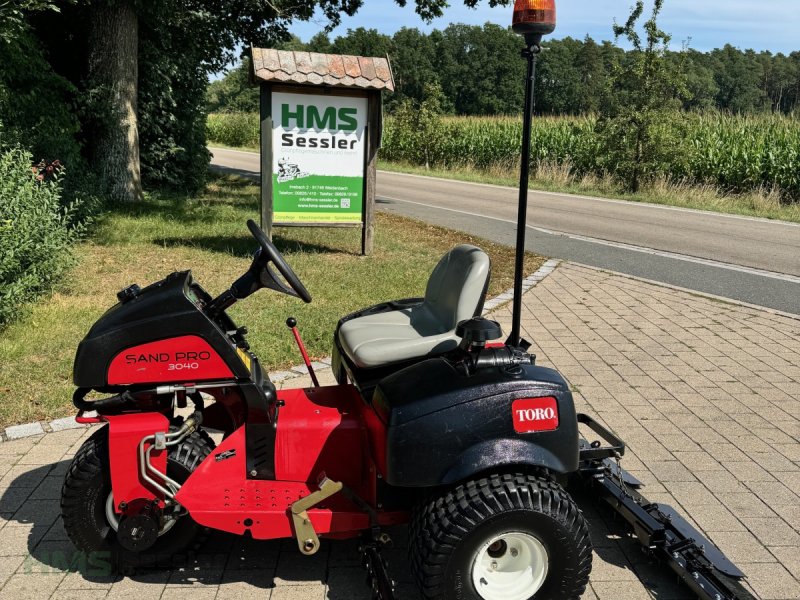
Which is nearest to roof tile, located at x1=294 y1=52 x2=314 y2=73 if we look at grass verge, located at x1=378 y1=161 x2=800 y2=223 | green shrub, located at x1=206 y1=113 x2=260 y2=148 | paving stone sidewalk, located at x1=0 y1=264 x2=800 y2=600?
paving stone sidewalk, located at x1=0 y1=264 x2=800 y2=600

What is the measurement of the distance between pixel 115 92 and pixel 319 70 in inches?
228

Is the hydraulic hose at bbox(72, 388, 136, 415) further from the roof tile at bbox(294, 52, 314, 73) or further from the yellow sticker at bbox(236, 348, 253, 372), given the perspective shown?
the roof tile at bbox(294, 52, 314, 73)

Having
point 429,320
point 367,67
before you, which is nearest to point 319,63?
point 367,67

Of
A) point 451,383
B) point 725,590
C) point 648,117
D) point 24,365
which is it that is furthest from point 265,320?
point 648,117

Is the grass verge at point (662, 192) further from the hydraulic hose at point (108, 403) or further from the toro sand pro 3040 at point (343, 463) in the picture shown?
the hydraulic hose at point (108, 403)

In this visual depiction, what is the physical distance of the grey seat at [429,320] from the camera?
3.18 m

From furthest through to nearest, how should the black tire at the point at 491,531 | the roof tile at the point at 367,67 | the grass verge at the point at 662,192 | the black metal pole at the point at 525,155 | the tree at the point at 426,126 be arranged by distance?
the tree at the point at 426,126 → the grass verge at the point at 662,192 → the roof tile at the point at 367,67 → the black metal pole at the point at 525,155 → the black tire at the point at 491,531

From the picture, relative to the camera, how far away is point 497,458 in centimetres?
259

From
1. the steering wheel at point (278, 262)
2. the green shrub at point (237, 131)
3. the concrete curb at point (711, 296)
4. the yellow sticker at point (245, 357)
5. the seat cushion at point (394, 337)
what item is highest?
the green shrub at point (237, 131)

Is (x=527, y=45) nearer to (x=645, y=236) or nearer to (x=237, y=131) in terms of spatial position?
(x=645, y=236)

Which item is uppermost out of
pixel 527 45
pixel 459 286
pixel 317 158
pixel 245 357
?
pixel 527 45

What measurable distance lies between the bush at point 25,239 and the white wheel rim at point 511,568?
444 cm

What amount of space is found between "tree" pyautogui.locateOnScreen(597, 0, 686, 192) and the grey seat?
14350 mm

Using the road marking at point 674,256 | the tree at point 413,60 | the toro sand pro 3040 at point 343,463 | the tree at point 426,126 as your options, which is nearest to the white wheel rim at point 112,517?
the toro sand pro 3040 at point 343,463
